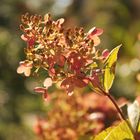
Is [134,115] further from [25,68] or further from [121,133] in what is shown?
[25,68]

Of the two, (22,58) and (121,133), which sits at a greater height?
(22,58)

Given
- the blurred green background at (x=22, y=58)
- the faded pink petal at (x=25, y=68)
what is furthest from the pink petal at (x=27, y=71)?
the blurred green background at (x=22, y=58)

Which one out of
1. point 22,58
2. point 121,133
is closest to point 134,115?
point 121,133

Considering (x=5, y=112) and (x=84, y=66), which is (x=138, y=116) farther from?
(x=5, y=112)

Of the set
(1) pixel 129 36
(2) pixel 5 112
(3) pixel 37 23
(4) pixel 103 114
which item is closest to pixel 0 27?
(2) pixel 5 112

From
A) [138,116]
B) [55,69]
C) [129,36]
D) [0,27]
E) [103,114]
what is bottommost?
[138,116]

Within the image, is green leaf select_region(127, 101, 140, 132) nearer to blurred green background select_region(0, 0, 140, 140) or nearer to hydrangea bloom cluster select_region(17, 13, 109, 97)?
hydrangea bloom cluster select_region(17, 13, 109, 97)
